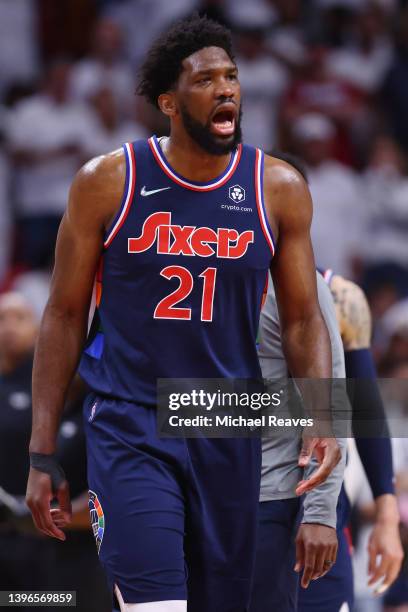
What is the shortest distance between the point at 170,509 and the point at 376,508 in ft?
4.78

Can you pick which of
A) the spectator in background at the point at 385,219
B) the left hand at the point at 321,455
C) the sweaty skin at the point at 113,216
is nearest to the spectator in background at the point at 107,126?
the spectator in background at the point at 385,219

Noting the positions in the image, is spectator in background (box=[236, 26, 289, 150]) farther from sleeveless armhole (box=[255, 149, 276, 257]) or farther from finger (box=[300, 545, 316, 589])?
finger (box=[300, 545, 316, 589])

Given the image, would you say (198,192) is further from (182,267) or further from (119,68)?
(119,68)

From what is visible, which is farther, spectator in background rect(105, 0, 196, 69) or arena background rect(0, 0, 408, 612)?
spectator in background rect(105, 0, 196, 69)

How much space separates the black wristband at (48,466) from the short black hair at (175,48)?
122 centimetres

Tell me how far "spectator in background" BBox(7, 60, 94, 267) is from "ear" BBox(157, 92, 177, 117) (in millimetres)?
5815

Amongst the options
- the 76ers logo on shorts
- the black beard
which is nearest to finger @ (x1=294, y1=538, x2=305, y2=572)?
the 76ers logo on shorts

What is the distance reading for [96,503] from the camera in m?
3.87

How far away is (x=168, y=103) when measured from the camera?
4070mm

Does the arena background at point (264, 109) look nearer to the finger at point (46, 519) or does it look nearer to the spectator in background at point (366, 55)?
the spectator in background at point (366, 55)

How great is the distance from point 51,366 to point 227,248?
2.21ft

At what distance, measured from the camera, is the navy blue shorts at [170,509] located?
3.69m

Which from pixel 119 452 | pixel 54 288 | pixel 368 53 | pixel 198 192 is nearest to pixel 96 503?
pixel 119 452

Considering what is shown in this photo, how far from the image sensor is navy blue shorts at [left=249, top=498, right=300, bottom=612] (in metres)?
4.32
